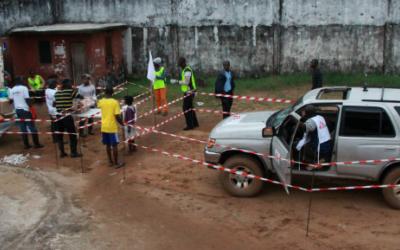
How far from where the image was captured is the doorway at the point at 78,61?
59.9 feet

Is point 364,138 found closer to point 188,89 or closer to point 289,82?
point 188,89

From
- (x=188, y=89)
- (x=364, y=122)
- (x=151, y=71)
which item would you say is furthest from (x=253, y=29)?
(x=364, y=122)

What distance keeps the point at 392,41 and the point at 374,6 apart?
149 cm

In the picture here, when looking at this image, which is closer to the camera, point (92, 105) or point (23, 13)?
point (92, 105)

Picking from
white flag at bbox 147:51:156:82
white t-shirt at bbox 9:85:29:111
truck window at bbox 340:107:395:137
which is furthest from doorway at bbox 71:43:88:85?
truck window at bbox 340:107:395:137

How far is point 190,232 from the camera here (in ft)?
24.7

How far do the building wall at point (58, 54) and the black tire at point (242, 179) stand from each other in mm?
10804

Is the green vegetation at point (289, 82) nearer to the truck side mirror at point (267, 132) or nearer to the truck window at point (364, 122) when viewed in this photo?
the truck side mirror at point (267, 132)

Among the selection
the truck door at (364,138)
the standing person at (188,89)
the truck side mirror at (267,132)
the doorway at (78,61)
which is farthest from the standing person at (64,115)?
the doorway at (78,61)

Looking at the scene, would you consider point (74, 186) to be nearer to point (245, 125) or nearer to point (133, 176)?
point (133, 176)

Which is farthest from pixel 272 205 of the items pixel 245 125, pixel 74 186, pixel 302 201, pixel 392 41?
pixel 392 41

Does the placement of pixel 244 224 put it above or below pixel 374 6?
below

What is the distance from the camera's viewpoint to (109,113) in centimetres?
1006

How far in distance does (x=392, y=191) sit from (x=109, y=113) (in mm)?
5596
